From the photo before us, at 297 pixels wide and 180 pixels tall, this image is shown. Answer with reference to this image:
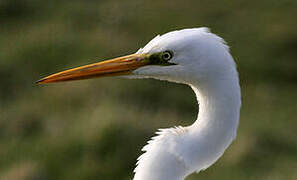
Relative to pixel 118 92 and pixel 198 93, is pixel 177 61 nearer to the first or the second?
pixel 198 93

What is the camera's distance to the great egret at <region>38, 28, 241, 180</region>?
3.51 meters

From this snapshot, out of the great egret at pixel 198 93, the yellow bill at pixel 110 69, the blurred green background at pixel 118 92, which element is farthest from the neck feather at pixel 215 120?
the blurred green background at pixel 118 92

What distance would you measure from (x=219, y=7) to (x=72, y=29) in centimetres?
332

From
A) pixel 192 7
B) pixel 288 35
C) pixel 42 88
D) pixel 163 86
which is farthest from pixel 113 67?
pixel 192 7

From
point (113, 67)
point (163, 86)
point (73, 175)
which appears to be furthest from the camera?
point (163, 86)

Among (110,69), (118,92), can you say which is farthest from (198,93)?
(118,92)

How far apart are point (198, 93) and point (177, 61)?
0.79 ft

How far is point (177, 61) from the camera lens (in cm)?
361

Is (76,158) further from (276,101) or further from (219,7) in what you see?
(219,7)

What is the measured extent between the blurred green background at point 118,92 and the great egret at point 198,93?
4088 millimetres

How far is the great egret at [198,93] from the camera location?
3.51 metres

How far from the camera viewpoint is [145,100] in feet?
29.7

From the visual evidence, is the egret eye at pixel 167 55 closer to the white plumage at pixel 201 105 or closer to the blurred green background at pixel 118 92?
the white plumage at pixel 201 105

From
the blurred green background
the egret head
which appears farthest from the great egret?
the blurred green background
